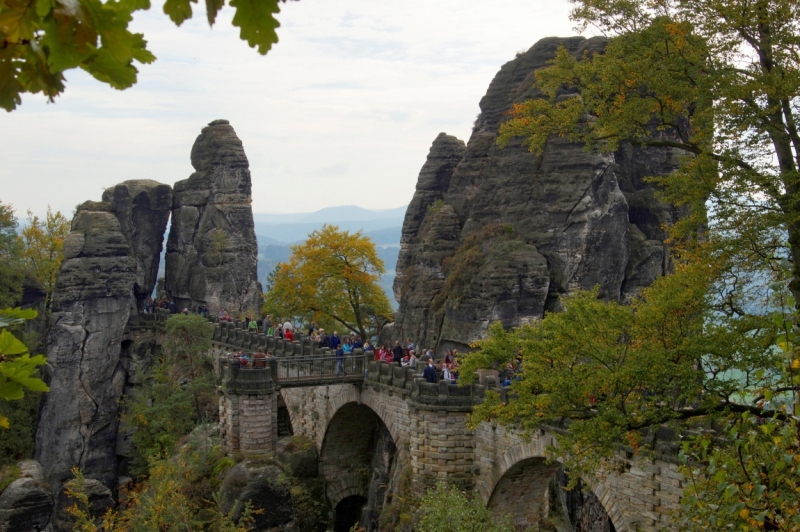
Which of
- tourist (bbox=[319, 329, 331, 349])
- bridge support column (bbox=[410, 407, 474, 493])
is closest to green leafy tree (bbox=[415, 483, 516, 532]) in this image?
bridge support column (bbox=[410, 407, 474, 493])

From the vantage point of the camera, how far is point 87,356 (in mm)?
44812

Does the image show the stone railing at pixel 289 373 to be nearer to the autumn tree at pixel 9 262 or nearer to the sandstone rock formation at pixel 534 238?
the sandstone rock formation at pixel 534 238

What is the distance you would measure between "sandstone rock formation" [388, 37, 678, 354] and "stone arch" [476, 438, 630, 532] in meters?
8.25

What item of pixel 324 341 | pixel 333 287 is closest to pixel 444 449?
pixel 324 341

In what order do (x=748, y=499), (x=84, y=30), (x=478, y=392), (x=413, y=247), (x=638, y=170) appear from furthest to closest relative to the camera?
1. (x=413, y=247)
2. (x=638, y=170)
3. (x=478, y=392)
4. (x=748, y=499)
5. (x=84, y=30)

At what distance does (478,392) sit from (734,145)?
43.4 feet

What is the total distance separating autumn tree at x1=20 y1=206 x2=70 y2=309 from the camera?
53.2 metres

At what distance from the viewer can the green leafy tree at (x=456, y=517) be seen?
20719mm

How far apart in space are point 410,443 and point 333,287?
2239cm

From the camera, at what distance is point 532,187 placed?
35.4 metres

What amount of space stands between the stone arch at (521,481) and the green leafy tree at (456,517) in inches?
80.8

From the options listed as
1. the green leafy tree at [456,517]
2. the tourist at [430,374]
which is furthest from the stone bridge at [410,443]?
the green leafy tree at [456,517]

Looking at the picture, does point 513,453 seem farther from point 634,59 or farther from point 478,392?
point 634,59

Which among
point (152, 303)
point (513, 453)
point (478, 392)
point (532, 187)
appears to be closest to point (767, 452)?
point (513, 453)
